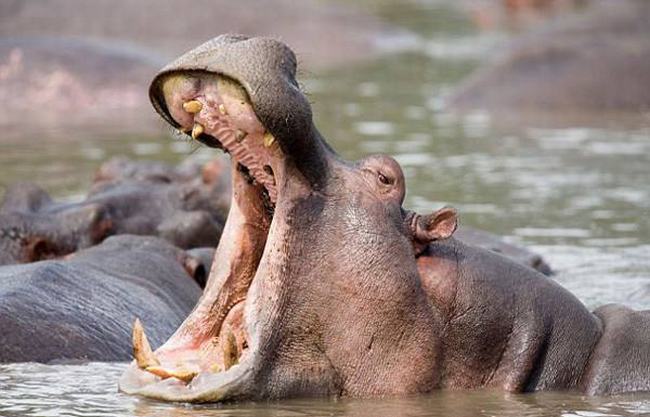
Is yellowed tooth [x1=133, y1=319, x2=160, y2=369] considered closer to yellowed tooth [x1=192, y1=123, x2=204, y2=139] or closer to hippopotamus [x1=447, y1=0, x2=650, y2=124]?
yellowed tooth [x1=192, y1=123, x2=204, y2=139]

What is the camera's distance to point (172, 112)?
557cm

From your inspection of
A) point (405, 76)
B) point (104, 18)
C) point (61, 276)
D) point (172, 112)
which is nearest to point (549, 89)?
point (405, 76)

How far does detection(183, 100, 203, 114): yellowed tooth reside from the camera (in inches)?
216

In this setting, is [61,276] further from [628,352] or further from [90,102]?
[90,102]

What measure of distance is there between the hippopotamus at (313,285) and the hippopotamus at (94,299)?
0.74 m

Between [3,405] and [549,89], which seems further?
[549,89]

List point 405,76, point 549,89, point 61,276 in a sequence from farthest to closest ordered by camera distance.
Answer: point 405,76 → point 549,89 → point 61,276

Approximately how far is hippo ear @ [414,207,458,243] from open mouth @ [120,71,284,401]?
0.47 m

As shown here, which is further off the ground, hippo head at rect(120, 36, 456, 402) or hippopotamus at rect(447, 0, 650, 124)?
hippopotamus at rect(447, 0, 650, 124)

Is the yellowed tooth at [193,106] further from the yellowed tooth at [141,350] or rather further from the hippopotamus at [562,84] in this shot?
the hippopotamus at [562,84]

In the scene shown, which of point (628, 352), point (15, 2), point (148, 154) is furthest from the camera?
point (15, 2)

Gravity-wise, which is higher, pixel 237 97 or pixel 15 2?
pixel 15 2

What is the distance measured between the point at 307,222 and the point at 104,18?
60.1ft

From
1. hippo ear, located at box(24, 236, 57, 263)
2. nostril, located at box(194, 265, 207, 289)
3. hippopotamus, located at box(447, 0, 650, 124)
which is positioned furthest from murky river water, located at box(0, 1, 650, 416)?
hippo ear, located at box(24, 236, 57, 263)
